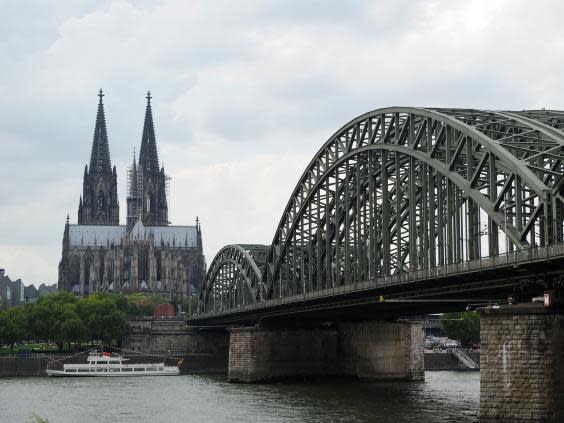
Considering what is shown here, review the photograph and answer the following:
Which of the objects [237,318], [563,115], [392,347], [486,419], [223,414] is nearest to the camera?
[486,419]

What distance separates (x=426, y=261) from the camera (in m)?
71.2

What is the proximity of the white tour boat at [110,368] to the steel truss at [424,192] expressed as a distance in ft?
84.6

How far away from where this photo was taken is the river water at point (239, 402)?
71688 mm

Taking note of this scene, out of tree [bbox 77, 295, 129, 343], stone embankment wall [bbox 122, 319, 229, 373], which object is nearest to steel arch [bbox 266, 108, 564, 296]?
stone embankment wall [bbox 122, 319, 229, 373]

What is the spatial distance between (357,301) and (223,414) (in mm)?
15914

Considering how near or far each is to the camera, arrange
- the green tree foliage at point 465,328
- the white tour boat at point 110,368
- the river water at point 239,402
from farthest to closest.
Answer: the green tree foliage at point 465,328 → the white tour boat at point 110,368 → the river water at point 239,402

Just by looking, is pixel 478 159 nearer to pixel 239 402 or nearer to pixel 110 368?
pixel 239 402

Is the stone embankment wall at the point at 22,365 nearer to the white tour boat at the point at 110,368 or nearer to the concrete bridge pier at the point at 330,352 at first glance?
the white tour boat at the point at 110,368

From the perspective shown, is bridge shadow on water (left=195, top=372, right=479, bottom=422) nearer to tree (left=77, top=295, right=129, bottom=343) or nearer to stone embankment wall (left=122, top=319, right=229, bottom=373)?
stone embankment wall (left=122, top=319, right=229, bottom=373)

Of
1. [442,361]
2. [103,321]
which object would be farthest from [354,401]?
[103,321]

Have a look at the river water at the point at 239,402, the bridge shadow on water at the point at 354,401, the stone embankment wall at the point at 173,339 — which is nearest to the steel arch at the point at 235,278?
the stone embankment wall at the point at 173,339

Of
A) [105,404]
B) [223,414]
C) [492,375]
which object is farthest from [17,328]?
[492,375]

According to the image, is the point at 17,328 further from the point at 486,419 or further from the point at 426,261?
the point at 486,419

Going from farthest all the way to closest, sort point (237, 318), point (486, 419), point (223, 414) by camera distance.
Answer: point (237, 318), point (223, 414), point (486, 419)
